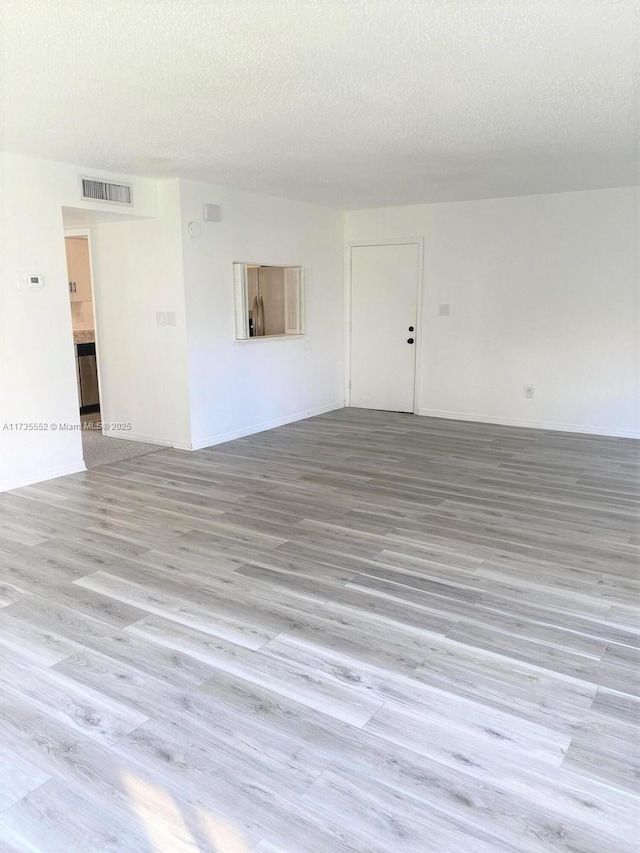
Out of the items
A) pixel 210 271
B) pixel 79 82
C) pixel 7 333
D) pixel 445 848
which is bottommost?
pixel 445 848

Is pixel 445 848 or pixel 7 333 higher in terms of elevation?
pixel 7 333

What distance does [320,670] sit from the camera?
238 centimetres

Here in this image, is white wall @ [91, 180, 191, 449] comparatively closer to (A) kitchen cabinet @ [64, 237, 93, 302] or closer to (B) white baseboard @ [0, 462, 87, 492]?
(B) white baseboard @ [0, 462, 87, 492]

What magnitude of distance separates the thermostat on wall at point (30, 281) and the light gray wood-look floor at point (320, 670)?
1519 millimetres

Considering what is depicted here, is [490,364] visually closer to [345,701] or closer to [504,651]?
[504,651]

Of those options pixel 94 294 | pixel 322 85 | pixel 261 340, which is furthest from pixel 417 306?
pixel 322 85

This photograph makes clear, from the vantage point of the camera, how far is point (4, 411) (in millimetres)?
4480

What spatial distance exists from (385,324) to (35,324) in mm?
4183

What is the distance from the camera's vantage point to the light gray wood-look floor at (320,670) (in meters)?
1.72

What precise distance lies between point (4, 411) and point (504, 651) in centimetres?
378

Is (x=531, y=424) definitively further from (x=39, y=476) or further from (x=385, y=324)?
(x=39, y=476)

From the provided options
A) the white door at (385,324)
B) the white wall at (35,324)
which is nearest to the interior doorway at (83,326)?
the white wall at (35,324)

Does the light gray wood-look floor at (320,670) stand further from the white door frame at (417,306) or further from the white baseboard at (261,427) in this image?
the white door frame at (417,306)

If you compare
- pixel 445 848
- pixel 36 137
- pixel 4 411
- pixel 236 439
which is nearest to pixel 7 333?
pixel 4 411
